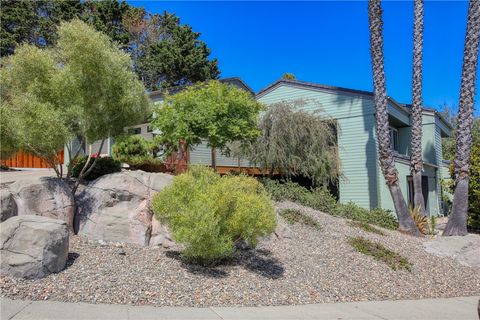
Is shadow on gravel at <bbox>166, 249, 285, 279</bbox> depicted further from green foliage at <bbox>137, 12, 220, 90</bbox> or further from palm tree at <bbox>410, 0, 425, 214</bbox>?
green foliage at <bbox>137, 12, 220, 90</bbox>

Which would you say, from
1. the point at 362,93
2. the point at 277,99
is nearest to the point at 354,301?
the point at 362,93

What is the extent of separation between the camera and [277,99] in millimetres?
21969

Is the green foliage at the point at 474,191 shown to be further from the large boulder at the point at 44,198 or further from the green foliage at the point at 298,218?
the large boulder at the point at 44,198

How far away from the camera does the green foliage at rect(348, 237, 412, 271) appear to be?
10219mm

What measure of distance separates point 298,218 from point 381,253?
101 inches

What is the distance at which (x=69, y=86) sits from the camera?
9117 millimetres

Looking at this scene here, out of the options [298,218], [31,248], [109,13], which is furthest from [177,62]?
[31,248]

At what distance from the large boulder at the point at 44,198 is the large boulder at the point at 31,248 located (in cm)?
138

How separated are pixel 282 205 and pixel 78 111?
681 cm

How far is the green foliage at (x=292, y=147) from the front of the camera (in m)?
17.2

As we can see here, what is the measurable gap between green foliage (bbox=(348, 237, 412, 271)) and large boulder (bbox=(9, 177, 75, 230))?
676 centimetres

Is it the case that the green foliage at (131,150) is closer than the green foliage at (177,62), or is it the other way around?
the green foliage at (131,150)

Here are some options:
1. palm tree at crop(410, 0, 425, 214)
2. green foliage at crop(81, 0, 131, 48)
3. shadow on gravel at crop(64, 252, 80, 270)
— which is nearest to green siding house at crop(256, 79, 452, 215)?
palm tree at crop(410, 0, 425, 214)

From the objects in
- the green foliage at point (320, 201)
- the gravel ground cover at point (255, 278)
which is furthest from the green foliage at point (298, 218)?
the green foliage at point (320, 201)
